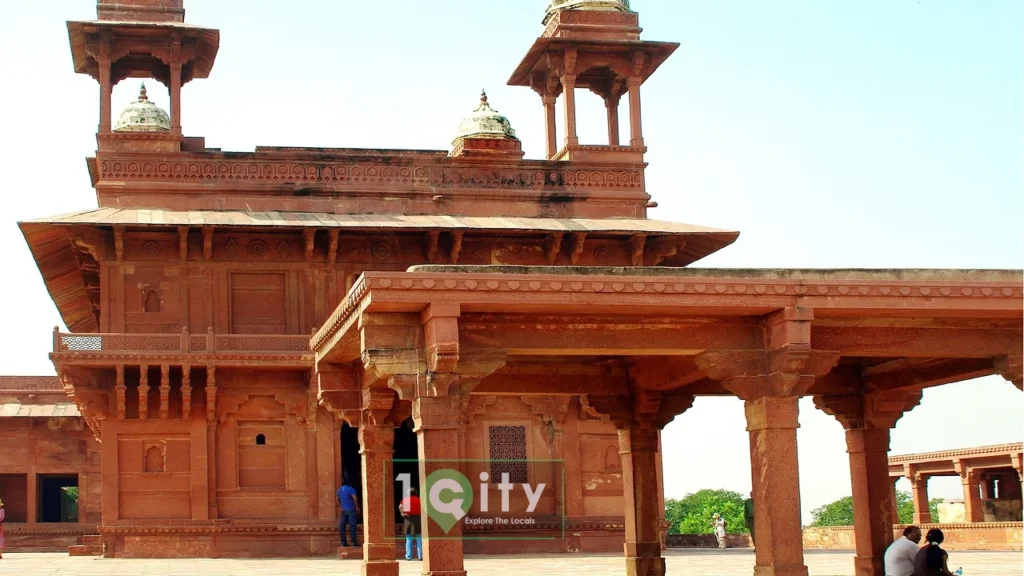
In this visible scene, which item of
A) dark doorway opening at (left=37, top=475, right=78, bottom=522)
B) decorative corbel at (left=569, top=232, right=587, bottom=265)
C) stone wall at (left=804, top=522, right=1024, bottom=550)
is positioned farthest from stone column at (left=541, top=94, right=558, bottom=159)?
dark doorway opening at (left=37, top=475, right=78, bottom=522)

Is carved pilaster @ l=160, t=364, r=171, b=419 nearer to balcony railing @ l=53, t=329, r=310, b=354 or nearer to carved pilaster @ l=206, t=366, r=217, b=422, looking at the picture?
balcony railing @ l=53, t=329, r=310, b=354

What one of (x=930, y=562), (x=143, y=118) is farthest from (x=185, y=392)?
(x=930, y=562)

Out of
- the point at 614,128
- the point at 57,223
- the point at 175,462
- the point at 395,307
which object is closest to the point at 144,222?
the point at 57,223

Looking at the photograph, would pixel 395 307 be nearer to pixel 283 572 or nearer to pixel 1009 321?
pixel 1009 321

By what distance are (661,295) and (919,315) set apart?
8.03 ft

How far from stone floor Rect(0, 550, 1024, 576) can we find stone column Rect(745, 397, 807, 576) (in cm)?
428

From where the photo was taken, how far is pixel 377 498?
1448 cm

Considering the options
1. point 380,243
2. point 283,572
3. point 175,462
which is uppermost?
point 380,243

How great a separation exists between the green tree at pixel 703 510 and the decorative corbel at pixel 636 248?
56.7 meters

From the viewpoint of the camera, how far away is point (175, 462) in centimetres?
2338

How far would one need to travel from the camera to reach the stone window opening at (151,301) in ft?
77.6

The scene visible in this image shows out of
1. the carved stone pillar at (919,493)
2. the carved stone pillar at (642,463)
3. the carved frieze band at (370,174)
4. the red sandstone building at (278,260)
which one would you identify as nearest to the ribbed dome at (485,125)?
the red sandstone building at (278,260)

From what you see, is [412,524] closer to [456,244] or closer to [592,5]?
[456,244]

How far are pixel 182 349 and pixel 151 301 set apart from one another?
128 cm
